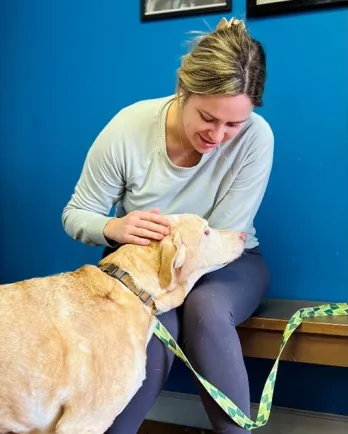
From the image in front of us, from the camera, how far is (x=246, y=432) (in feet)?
4.38

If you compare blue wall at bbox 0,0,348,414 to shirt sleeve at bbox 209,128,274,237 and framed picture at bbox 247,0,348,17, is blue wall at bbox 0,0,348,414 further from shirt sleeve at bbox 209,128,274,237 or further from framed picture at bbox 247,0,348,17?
shirt sleeve at bbox 209,128,274,237

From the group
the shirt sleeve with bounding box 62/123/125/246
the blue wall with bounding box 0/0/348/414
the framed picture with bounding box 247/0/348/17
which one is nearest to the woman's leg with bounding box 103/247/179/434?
the shirt sleeve with bounding box 62/123/125/246

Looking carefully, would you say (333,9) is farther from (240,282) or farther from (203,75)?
(240,282)

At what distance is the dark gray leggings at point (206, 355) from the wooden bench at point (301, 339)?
0.74 ft

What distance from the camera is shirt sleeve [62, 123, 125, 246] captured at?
1.62 m

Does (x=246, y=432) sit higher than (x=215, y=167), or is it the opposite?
(x=215, y=167)

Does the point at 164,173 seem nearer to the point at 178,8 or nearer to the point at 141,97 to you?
the point at 141,97

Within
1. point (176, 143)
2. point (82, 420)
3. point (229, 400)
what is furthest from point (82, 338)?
point (176, 143)

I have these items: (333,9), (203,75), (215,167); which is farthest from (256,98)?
(333,9)

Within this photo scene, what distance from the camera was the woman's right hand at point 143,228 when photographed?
1403 millimetres

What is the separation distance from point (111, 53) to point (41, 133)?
1.45 ft

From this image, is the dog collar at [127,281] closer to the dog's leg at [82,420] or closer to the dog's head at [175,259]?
the dog's head at [175,259]

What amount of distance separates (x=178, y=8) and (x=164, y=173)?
2.44 ft

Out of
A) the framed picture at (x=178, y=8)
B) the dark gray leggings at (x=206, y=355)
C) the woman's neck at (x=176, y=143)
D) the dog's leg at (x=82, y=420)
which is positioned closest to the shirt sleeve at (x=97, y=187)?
the woman's neck at (x=176, y=143)
